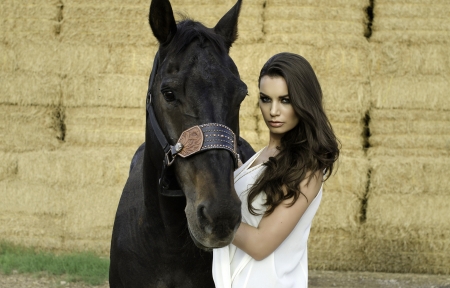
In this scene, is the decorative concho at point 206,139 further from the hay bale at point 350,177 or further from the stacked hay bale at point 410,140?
the stacked hay bale at point 410,140

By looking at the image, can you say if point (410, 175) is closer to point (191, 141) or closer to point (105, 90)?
point (105, 90)

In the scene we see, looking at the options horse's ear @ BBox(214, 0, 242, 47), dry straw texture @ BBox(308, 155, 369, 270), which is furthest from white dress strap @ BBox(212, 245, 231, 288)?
dry straw texture @ BBox(308, 155, 369, 270)

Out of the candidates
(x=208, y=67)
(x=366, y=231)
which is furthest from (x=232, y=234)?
(x=366, y=231)

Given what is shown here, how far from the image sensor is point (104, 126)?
6172 mm

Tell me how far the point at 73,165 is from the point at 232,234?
420cm

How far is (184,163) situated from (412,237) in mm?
4052

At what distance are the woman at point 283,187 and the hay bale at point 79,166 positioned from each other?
360cm

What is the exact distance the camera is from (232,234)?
7.07 ft

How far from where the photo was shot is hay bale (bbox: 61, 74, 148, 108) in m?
6.09

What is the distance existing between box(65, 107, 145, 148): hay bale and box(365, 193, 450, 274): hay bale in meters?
2.39

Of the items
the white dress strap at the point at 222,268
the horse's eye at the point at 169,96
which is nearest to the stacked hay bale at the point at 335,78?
the white dress strap at the point at 222,268

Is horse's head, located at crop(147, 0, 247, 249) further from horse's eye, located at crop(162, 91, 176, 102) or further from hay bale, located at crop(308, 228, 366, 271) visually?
hay bale, located at crop(308, 228, 366, 271)

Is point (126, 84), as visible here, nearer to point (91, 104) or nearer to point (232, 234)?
point (91, 104)

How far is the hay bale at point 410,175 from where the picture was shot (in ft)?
19.1
